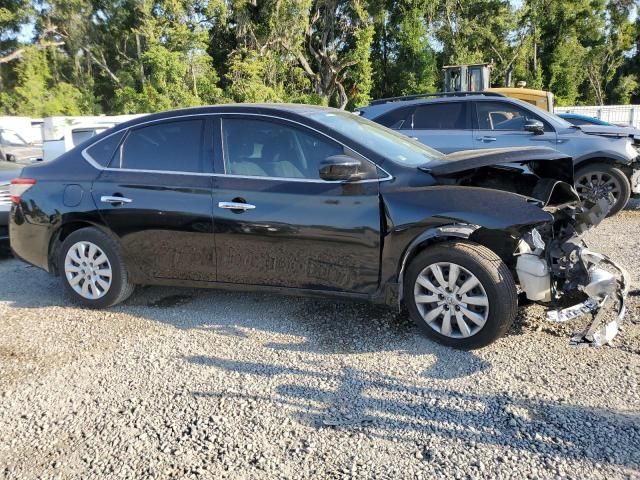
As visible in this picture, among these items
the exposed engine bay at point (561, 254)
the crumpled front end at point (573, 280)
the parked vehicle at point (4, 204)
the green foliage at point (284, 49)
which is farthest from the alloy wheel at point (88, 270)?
the green foliage at point (284, 49)

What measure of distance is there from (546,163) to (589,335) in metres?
1.44

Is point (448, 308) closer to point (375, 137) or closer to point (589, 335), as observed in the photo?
point (589, 335)

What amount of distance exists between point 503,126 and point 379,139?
16.0 feet

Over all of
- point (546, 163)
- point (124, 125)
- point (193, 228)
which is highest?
point (124, 125)

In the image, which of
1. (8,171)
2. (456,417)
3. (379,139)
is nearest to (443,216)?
(379,139)

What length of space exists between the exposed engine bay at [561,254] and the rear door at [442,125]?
4.53m

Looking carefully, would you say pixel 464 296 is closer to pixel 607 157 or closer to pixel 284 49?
pixel 607 157

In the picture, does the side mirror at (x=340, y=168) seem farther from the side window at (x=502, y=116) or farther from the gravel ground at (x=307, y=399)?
the side window at (x=502, y=116)

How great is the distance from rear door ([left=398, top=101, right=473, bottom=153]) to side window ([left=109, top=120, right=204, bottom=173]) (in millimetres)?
5026

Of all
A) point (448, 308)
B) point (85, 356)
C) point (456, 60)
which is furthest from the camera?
point (456, 60)

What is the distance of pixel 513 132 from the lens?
8484 mm

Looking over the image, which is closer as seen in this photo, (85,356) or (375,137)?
(85,356)

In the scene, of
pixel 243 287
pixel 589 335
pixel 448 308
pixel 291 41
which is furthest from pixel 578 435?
pixel 291 41

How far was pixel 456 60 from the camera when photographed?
1411 inches
